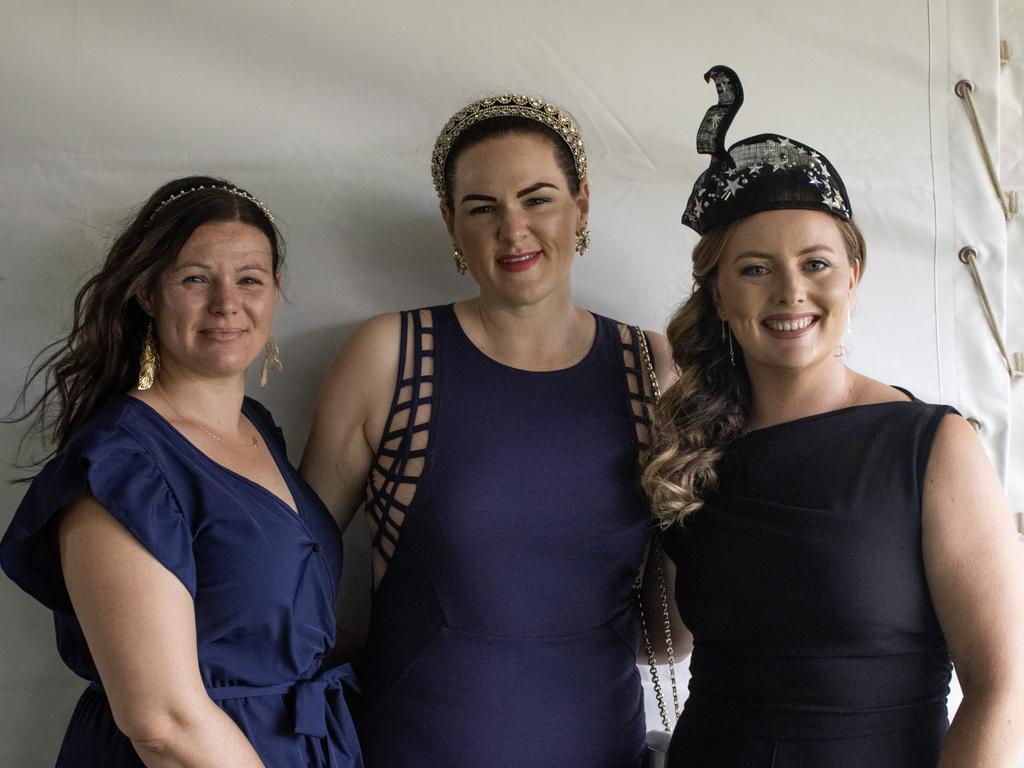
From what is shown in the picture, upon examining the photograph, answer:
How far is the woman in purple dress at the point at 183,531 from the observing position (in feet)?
4.39

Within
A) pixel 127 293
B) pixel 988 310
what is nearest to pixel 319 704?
pixel 127 293

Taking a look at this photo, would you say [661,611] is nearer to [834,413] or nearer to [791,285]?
[834,413]

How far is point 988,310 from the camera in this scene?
2.14 m

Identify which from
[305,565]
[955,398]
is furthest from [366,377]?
[955,398]

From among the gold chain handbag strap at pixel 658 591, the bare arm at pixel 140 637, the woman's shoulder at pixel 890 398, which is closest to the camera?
the bare arm at pixel 140 637

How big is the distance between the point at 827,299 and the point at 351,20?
3.84 ft

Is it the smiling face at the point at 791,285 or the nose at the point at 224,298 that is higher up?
the smiling face at the point at 791,285

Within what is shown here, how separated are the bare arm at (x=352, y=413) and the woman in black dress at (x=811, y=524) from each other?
52 centimetres

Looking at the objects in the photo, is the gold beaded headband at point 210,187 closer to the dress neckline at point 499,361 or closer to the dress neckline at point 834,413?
the dress neckline at point 499,361

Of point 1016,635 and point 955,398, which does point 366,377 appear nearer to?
point 1016,635

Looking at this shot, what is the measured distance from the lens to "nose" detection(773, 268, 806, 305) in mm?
1526

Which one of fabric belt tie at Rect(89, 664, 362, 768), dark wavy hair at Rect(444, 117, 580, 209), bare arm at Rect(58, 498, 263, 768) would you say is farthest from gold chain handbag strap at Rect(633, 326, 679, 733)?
bare arm at Rect(58, 498, 263, 768)

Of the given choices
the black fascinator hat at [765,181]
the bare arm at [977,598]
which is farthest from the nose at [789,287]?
the bare arm at [977,598]

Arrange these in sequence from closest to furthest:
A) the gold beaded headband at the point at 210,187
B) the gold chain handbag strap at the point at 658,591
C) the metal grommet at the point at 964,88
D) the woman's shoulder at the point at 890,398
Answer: the woman's shoulder at the point at 890,398 < the gold beaded headband at the point at 210,187 < the gold chain handbag strap at the point at 658,591 < the metal grommet at the point at 964,88
